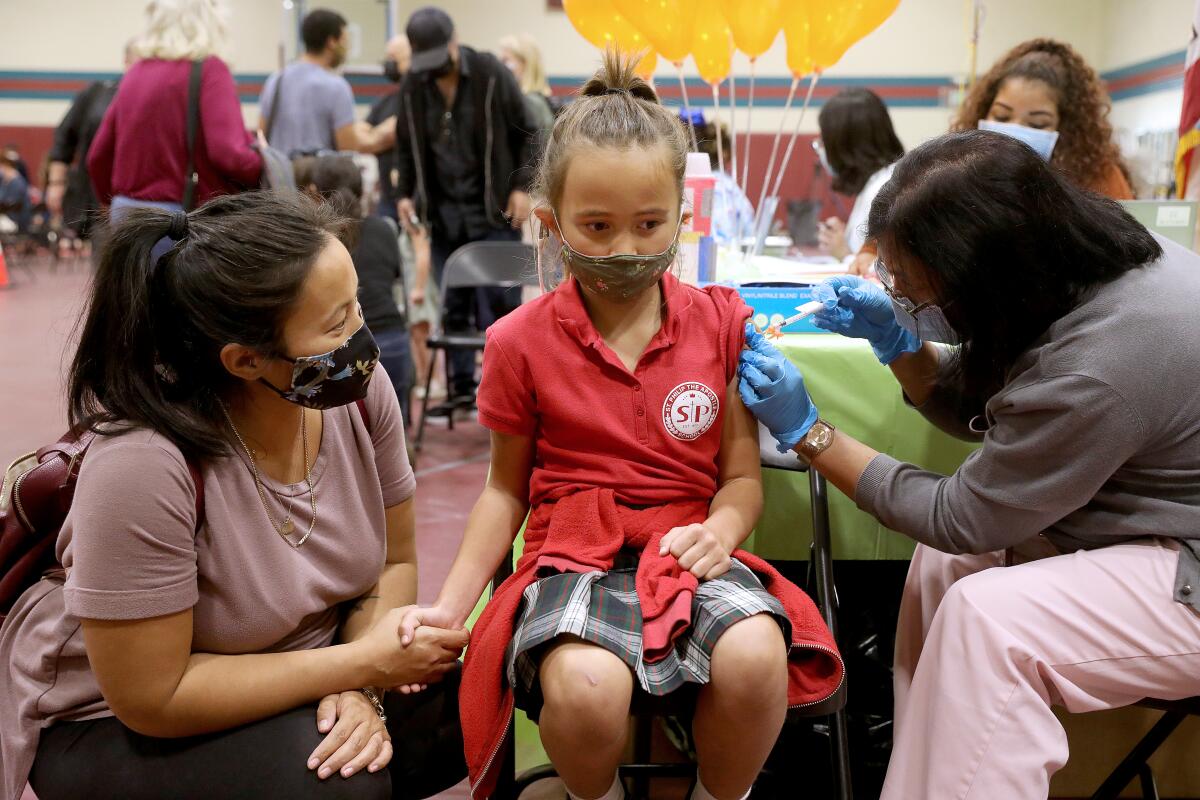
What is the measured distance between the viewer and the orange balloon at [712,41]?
2.62 m

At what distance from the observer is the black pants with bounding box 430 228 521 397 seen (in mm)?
4355

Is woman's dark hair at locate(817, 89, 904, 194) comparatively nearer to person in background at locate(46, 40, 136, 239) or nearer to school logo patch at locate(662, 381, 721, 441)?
school logo patch at locate(662, 381, 721, 441)

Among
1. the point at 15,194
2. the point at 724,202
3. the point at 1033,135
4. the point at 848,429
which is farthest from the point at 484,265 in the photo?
the point at 15,194

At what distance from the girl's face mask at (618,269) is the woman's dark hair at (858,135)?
2539mm

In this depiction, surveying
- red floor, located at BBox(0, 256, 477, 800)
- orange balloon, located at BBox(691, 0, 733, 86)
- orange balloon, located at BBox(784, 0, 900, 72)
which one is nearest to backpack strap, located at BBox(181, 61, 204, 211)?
red floor, located at BBox(0, 256, 477, 800)

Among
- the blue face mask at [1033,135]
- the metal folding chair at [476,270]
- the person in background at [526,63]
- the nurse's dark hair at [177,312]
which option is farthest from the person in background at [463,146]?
the nurse's dark hair at [177,312]

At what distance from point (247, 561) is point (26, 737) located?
0.33 m

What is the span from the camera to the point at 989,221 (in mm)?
1332

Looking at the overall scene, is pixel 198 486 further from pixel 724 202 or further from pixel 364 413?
pixel 724 202

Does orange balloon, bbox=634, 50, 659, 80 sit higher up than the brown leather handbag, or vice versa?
orange balloon, bbox=634, 50, 659, 80

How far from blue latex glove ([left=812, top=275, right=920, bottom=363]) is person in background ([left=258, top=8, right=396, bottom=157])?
10.5ft

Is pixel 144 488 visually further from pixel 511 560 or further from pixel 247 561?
pixel 511 560

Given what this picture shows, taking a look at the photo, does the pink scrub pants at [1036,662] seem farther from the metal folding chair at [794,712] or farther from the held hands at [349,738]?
the held hands at [349,738]

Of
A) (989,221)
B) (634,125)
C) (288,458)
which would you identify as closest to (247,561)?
(288,458)
